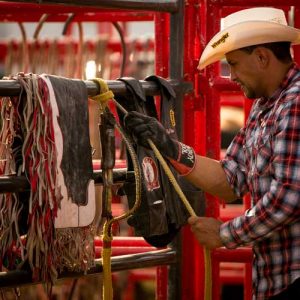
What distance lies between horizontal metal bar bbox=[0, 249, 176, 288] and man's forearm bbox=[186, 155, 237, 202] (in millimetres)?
322

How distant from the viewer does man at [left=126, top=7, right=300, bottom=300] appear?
279 cm

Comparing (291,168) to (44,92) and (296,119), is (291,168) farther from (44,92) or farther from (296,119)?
(44,92)

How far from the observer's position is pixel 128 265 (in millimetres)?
3205

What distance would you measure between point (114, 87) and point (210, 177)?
1.67ft

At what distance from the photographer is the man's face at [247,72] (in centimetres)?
299

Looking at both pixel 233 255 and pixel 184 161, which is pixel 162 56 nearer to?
pixel 184 161

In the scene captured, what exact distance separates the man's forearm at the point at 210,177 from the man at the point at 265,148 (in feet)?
0.18

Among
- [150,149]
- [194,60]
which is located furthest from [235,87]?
[150,149]

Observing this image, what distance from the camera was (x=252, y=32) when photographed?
2.95 m

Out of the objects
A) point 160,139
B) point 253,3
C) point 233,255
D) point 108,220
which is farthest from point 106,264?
point 253,3

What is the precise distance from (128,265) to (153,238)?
14 centimetres

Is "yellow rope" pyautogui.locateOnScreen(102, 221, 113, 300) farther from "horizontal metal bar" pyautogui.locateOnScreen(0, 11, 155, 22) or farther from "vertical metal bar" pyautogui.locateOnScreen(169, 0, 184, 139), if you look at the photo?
"horizontal metal bar" pyautogui.locateOnScreen(0, 11, 155, 22)

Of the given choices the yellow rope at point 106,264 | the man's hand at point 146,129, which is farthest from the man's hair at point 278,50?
the yellow rope at point 106,264

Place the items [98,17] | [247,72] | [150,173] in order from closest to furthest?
[247,72]
[150,173]
[98,17]
